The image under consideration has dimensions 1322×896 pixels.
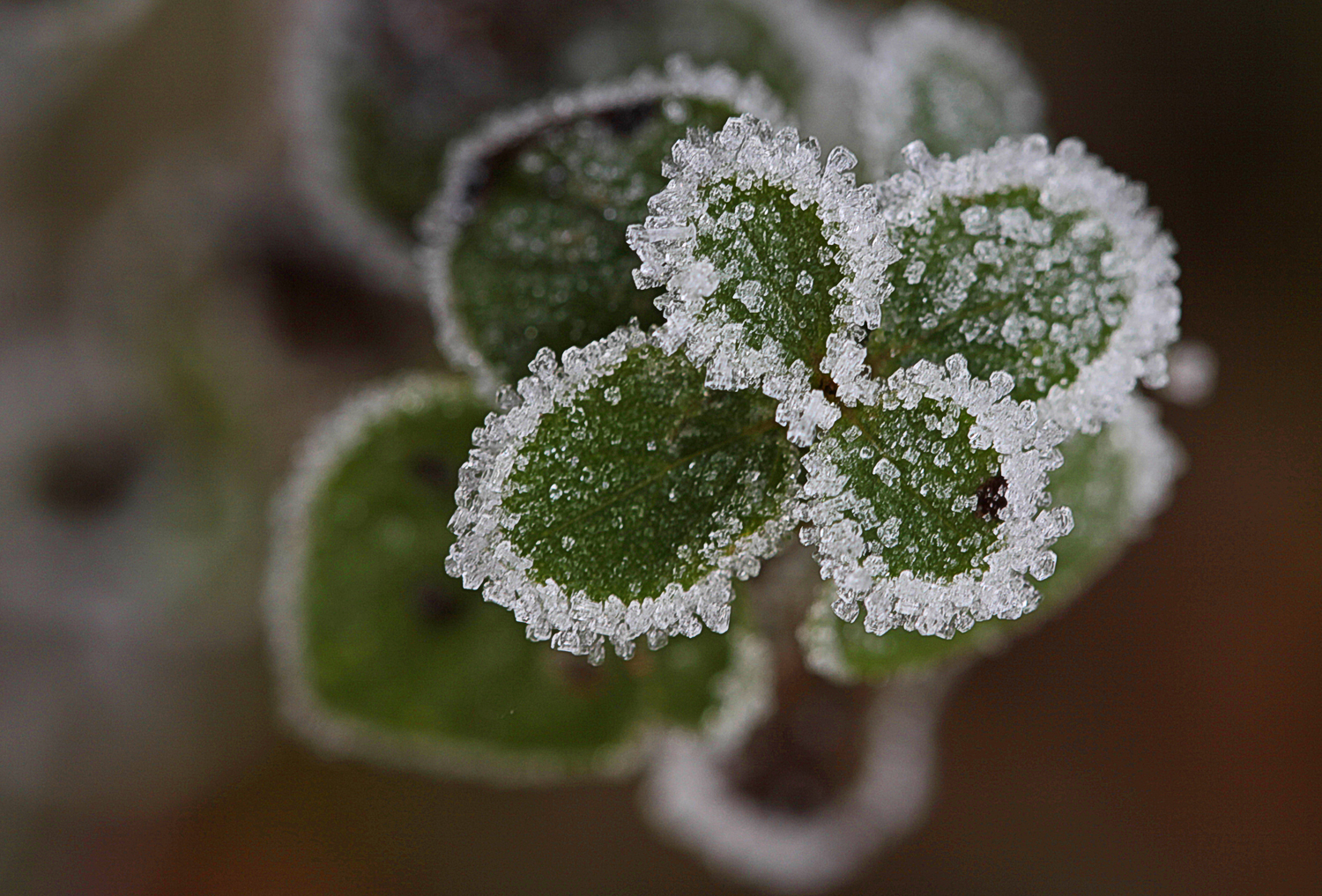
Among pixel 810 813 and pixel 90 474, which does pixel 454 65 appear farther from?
pixel 90 474

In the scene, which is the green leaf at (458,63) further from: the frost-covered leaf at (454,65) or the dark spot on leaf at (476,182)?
the dark spot on leaf at (476,182)

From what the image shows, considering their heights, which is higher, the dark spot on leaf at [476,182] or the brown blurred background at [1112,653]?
the brown blurred background at [1112,653]

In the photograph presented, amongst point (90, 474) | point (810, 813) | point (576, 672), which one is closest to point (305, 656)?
point (576, 672)

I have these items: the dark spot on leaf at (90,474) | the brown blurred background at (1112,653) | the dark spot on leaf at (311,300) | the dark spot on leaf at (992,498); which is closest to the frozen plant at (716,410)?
the dark spot on leaf at (992,498)

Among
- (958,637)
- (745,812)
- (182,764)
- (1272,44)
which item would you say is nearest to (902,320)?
(958,637)

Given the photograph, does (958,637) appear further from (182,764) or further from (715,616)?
(182,764)

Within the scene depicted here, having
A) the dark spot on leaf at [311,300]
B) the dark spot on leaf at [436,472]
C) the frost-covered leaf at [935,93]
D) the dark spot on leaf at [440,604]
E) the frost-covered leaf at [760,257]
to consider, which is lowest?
the frost-covered leaf at [760,257]

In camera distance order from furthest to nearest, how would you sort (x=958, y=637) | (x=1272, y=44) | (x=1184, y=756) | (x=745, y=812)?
1. (x=1184, y=756)
2. (x=1272, y=44)
3. (x=745, y=812)
4. (x=958, y=637)
